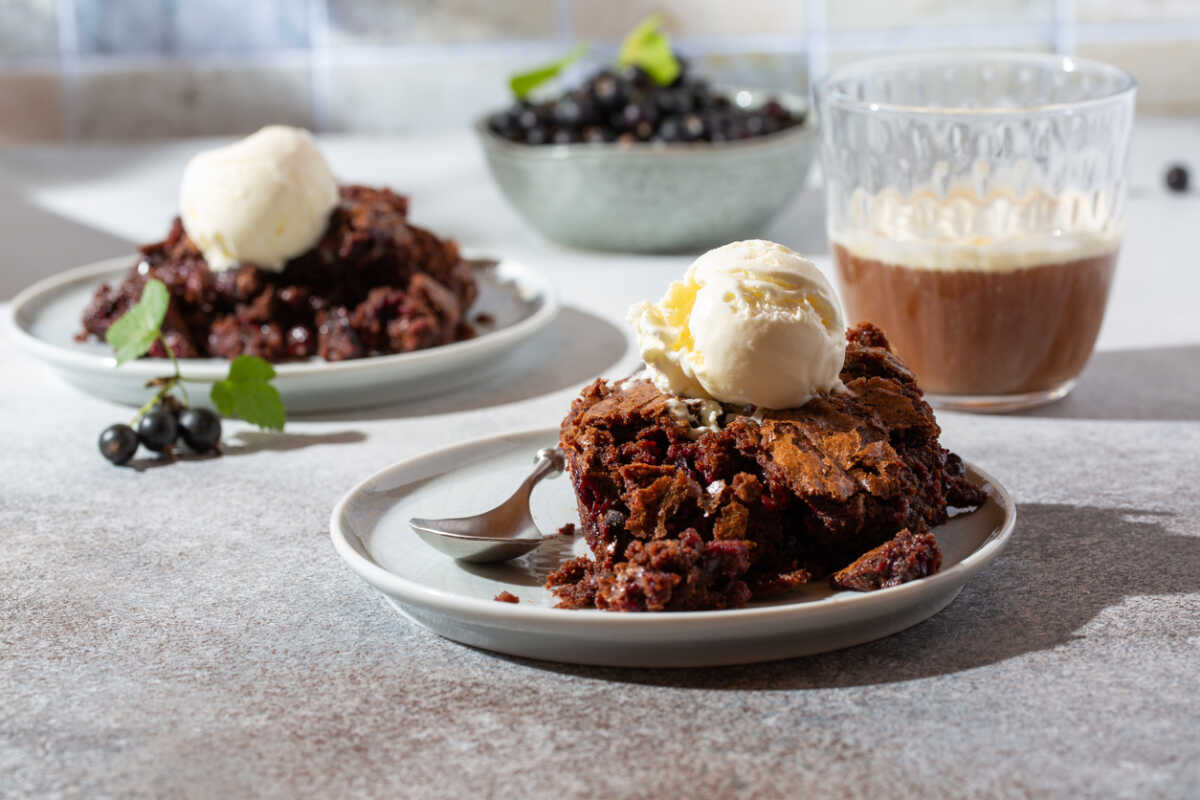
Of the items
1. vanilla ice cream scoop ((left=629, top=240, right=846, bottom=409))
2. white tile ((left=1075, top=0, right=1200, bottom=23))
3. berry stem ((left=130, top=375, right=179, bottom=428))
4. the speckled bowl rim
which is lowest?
berry stem ((left=130, top=375, right=179, bottom=428))

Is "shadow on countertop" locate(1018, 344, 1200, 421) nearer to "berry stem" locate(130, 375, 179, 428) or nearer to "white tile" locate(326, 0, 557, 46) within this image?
"berry stem" locate(130, 375, 179, 428)

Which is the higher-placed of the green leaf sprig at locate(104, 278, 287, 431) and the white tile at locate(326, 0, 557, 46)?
the white tile at locate(326, 0, 557, 46)

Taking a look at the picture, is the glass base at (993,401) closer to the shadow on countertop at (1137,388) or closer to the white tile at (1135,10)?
the shadow on countertop at (1137,388)

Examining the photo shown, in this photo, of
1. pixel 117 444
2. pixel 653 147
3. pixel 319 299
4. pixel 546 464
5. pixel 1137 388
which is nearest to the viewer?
pixel 546 464

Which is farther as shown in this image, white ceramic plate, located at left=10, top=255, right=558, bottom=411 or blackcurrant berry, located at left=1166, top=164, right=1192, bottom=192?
blackcurrant berry, located at left=1166, top=164, right=1192, bottom=192

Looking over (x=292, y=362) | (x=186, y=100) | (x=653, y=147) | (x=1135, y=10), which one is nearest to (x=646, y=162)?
(x=653, y=147)

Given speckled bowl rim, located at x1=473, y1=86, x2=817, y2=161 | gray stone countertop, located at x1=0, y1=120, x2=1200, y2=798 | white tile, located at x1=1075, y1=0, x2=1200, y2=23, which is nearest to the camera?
gray stone countertop, located at x1=0, y1=120, x2=1200, y2=798

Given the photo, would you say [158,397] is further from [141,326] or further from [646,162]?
[646,162]

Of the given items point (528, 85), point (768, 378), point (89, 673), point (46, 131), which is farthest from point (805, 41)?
point (89, 673)

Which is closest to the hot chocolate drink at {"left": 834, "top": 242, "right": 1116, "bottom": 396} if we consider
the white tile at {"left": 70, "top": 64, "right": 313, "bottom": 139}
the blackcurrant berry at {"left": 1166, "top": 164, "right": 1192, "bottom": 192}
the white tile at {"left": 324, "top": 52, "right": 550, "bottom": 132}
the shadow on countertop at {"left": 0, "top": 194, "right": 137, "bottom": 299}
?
the blackcurrant berry at {"left": 1166, "top": 164, "right": 1192, "bottom": 192}
